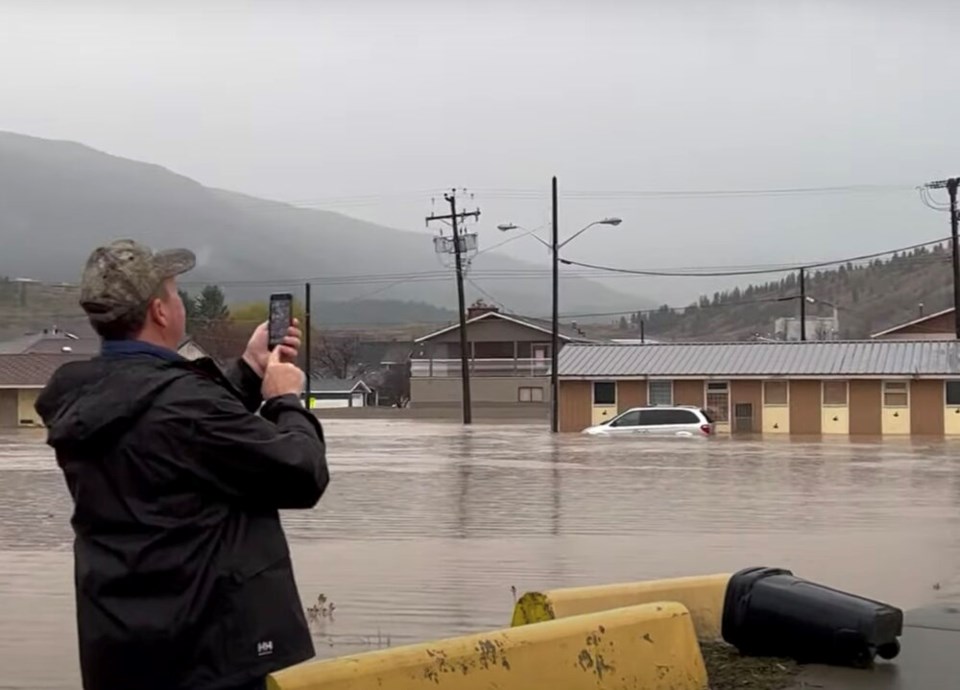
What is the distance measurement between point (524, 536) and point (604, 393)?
125ft

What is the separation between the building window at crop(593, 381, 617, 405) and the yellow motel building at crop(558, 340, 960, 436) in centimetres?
4

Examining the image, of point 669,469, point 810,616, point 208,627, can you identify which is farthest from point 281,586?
point 669,469

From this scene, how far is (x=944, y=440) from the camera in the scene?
42.7 metres

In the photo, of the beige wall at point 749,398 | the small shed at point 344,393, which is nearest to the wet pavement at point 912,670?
the beige wall at point 749,398

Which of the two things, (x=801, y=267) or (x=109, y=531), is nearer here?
(x=109, y=531)

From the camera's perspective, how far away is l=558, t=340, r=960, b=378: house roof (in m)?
48.3

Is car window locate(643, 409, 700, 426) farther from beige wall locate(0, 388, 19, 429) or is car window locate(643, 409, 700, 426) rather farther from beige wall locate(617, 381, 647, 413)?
beige wall locate(0, 388, 19, 429)

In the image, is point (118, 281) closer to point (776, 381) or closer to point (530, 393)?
point (776, 381)

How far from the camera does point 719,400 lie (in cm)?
5131

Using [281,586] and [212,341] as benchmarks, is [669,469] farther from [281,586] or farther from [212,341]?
[212,341]

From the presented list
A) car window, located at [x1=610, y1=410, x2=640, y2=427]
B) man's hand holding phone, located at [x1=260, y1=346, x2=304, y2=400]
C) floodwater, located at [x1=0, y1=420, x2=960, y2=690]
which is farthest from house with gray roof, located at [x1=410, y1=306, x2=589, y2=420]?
man's hand holding phone, located at [x1=260, y1=346, x2=304, y2=400]

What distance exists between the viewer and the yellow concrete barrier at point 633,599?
696 centimetres

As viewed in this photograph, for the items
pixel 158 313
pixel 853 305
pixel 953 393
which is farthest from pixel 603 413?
pixel 853 305

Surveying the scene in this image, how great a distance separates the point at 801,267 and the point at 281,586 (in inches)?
2767
